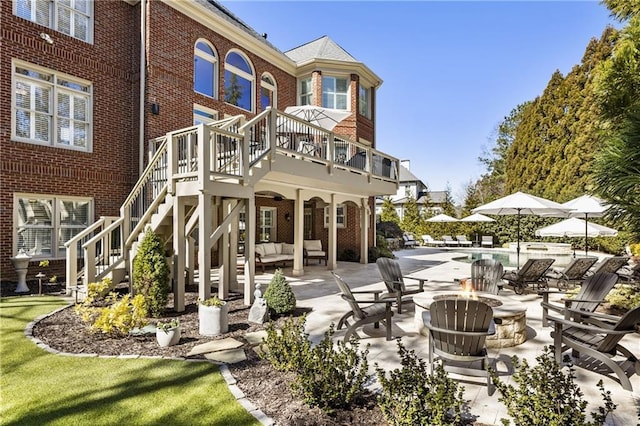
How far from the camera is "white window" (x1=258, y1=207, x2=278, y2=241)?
15.3 meters

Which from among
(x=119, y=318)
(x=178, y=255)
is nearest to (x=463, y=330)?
(x=119, y=318)

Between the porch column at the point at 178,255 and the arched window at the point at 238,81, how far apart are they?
7598 mm

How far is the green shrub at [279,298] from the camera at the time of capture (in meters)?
6.41

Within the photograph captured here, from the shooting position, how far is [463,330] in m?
3.70

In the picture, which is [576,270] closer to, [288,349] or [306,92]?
[288,349]

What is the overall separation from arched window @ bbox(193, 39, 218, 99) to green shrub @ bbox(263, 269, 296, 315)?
8.53m

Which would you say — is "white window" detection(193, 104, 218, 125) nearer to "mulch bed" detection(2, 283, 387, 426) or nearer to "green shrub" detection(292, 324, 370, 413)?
"mulch bed" detection(2, 283, 387, 426)

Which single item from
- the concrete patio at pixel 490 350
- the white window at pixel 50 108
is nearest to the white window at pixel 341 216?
the concrete patio at pixel 490 350

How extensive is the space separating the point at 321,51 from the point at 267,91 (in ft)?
12.2

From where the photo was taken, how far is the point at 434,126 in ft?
90.2

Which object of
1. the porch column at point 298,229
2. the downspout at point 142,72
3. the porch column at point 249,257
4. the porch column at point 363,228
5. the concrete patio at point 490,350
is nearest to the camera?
the concrete patio at point 490,350

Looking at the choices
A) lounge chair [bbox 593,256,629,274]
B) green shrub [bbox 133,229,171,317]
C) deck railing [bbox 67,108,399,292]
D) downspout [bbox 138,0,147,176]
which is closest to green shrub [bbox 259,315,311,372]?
green shrub [bbox 133,229,171,317]

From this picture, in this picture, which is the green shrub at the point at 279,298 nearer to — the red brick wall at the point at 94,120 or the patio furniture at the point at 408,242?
the red brick wall at the point at 94,120

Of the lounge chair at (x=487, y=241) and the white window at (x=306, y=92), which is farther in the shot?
the lounge chair at (x=487, y=241)
